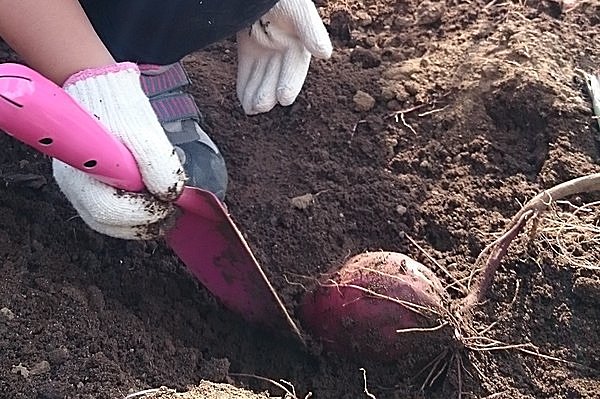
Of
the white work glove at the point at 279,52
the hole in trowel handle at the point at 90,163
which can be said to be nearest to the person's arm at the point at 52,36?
the hole in trowel handle at the point at 90,163

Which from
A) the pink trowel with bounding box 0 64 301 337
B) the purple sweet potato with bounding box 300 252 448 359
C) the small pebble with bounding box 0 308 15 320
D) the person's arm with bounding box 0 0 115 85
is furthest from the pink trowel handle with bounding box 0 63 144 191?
the purple sweet potato with bounding box 300 252 448 359

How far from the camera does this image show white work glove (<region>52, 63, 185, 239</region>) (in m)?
1.22

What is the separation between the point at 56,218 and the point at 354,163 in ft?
1.98

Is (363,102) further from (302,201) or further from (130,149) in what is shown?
(130,149)

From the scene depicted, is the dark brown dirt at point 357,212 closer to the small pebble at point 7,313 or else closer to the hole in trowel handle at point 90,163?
the small pebble at point 7,313

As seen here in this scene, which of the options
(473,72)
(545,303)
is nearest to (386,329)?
(545,303)

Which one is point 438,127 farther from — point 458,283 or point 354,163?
point 458,283

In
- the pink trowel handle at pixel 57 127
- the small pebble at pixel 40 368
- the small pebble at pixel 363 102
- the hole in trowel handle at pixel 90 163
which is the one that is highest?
the pink trowel handle at pixel 57 127

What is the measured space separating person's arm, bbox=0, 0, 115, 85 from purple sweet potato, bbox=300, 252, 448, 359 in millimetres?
532

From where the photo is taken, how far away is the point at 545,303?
1466 millimetres

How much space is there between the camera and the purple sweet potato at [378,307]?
135 cm

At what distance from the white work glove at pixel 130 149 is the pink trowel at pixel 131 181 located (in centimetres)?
2

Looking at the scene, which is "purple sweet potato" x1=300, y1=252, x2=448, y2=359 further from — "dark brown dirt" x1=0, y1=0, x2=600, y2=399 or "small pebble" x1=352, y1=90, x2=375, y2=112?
"small pebble" x1=352, y1=90, x2=375, y2=112

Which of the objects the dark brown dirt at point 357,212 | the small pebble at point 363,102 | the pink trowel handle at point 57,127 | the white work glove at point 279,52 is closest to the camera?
the pink trowel handle at point 57,127
